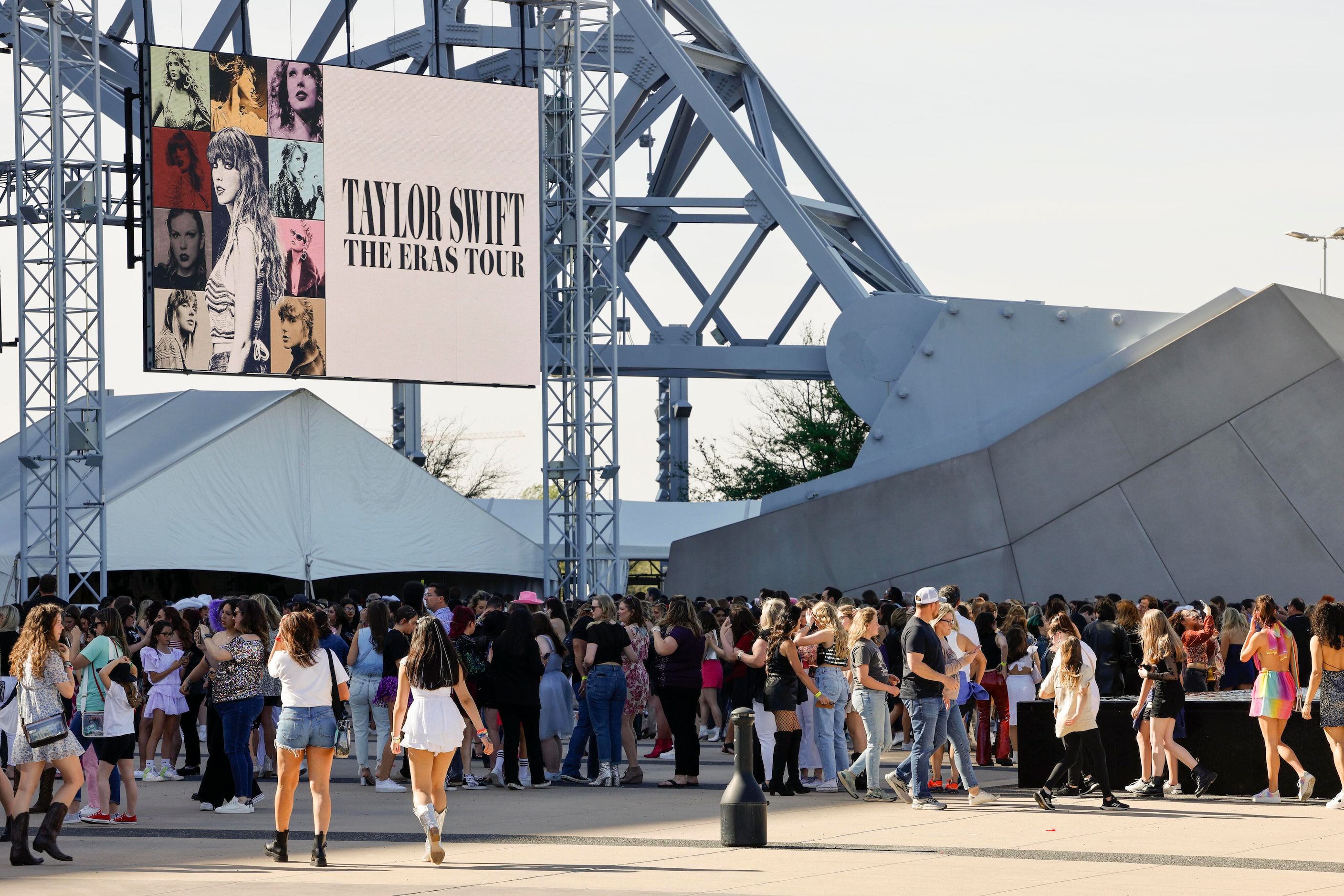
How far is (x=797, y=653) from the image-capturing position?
11617 millimetres

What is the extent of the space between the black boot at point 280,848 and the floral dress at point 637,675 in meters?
4.41

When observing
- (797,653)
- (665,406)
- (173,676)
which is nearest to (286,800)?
(797,653)

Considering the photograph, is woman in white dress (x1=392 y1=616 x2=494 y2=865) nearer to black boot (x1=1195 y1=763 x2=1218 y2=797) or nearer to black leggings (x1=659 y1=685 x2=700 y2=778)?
black leggings (x1=659 y1=685 x2=700 y2=778)

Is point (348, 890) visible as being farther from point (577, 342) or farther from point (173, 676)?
point (577, 342)

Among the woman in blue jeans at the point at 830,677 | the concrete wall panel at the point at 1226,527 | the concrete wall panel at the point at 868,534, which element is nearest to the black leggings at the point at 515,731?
the woman in blue jeans at the point at 830,677

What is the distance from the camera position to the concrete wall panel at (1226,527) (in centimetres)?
1953

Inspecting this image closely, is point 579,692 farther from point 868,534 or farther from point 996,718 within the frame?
point 868,534

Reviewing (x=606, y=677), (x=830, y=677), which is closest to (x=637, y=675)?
(x=606, y=677)

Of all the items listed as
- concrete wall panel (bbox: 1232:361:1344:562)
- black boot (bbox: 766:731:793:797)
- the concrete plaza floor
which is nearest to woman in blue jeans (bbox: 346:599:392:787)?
the concrete plaza floor

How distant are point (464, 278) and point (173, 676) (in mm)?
16343

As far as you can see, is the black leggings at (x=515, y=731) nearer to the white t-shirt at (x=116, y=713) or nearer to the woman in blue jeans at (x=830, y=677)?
the woman in blue jeans at (x=830, y=677)

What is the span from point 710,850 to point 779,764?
9.03 ft

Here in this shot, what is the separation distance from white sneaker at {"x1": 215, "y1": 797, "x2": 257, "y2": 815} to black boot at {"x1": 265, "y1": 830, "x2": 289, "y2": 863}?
2434mm

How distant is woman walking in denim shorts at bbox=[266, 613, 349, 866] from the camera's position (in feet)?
28.6
